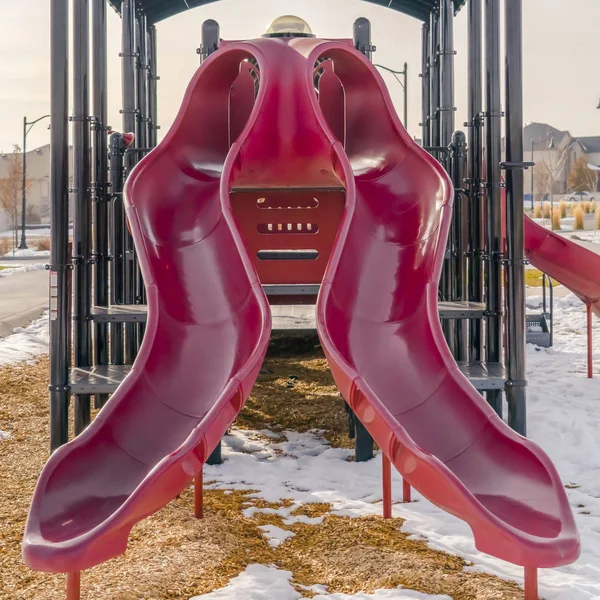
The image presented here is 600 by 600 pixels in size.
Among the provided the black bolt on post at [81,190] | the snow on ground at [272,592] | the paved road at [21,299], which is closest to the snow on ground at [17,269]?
the paved road at [21,299]

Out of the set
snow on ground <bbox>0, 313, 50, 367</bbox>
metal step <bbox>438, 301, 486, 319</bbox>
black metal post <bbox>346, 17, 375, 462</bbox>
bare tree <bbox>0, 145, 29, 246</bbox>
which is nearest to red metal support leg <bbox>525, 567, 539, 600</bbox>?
black metal post <bbox>346, 17, 375, 462</bbox>

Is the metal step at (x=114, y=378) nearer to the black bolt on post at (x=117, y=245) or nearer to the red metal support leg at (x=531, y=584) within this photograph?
the black bolt on post at (x=117, y=245)

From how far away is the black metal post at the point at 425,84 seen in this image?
956cm

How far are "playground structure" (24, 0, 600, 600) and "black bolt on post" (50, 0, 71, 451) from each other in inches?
0.6

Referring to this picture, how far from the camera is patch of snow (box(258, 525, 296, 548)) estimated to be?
4234 millimetres

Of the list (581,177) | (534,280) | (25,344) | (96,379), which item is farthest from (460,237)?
(581,177)

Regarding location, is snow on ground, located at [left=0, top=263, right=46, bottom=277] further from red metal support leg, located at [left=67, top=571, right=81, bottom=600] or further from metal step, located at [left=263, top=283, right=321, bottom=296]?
red metal support leg, located at [left=67, top=571, right=81, bottom=600]

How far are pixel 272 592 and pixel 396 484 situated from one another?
191cm

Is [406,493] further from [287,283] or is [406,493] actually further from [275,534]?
[287,283]

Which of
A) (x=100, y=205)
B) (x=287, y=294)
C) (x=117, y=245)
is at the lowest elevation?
(x=287, y=294)

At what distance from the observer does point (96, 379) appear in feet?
17.1

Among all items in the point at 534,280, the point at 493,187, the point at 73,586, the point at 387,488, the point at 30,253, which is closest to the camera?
the point at 73,586

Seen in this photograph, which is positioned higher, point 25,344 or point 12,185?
point 12,185

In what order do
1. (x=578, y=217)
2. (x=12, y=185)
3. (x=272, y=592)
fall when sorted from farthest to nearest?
1. (x=12, y=185)
2. (x=578, y=217)
3. (x=272, y=592)
